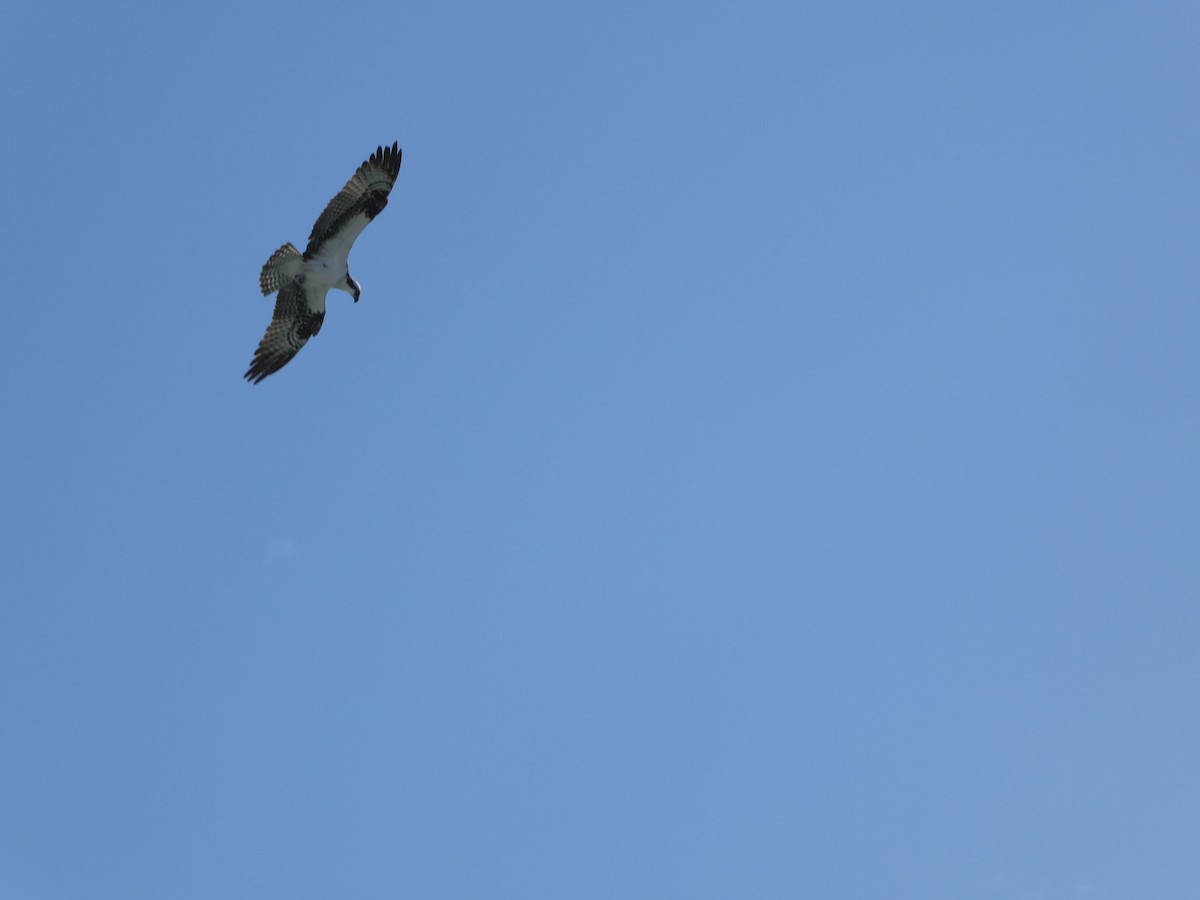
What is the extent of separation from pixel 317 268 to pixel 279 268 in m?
0.62

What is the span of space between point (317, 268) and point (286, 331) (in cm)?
126

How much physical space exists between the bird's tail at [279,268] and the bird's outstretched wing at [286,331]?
17 cm

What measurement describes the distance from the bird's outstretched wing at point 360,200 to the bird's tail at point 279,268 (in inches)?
15.4

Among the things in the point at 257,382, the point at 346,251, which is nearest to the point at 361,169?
the point at 346,251

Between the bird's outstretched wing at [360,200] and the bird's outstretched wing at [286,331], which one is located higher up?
the bird's outstretched wing at [360,200]

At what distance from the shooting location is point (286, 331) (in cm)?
2808

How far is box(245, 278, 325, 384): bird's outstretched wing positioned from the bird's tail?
171mm

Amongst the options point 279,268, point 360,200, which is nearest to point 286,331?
point 279,268

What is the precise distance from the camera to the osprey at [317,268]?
2719 cm

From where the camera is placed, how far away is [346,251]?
90.6ft

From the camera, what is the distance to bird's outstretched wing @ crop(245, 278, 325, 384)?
27.9 m

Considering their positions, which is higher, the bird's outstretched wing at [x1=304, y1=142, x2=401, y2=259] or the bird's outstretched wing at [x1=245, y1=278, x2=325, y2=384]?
the bird's outstretched wing at [x1=304, y1=142, x2=401, y2=259]

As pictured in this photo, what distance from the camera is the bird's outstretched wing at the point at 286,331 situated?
27875 millimetres

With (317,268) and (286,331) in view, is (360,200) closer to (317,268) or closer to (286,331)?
(317,268)
